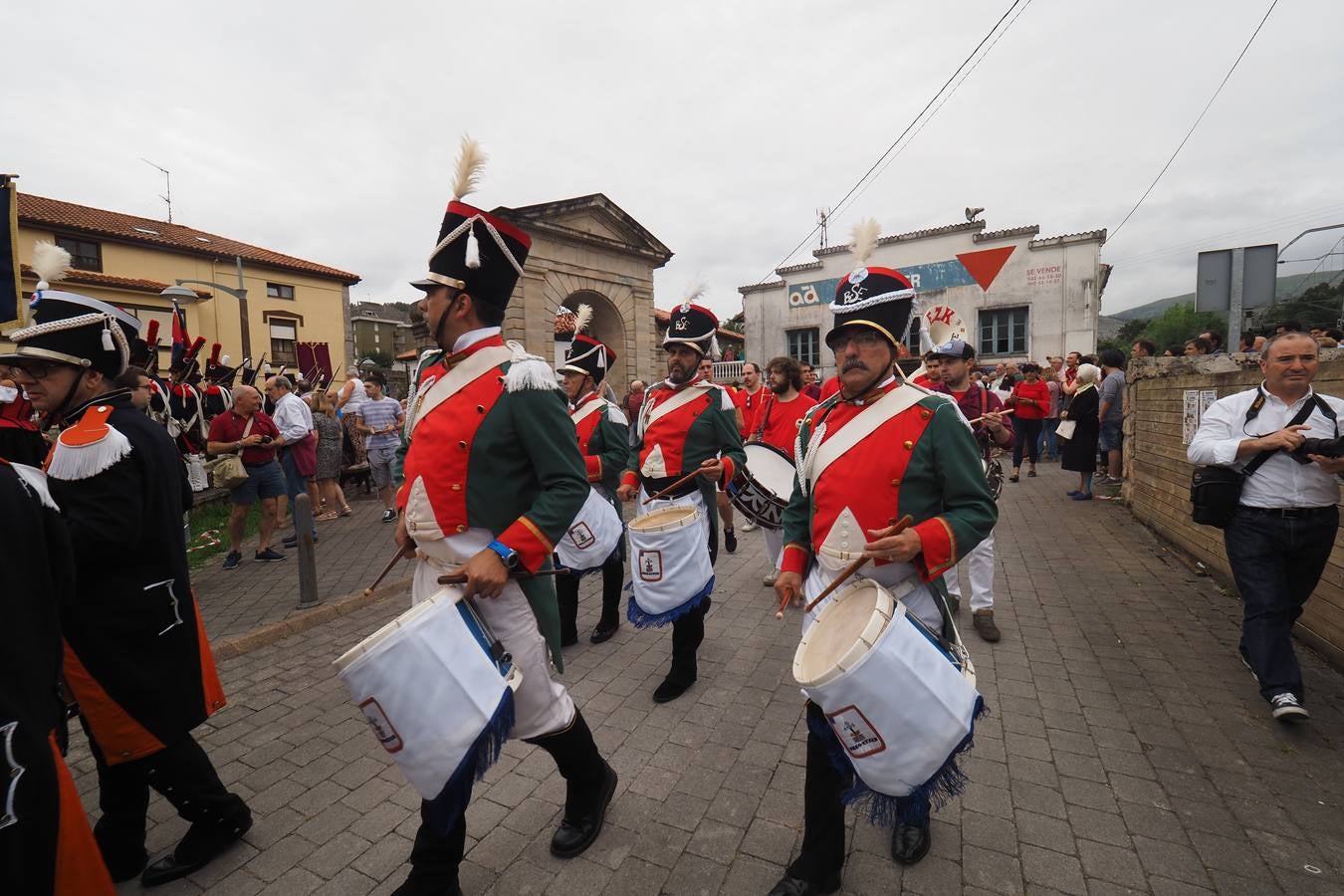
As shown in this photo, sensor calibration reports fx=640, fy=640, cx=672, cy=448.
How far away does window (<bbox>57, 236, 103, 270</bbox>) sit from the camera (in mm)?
24516

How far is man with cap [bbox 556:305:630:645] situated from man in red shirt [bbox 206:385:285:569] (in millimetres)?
4155

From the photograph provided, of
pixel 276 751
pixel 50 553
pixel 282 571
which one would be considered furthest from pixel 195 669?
pixel 282 571

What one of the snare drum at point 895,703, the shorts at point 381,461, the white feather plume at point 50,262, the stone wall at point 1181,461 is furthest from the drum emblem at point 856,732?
the shorts at point 381,461

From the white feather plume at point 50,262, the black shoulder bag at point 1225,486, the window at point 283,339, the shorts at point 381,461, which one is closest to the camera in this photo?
the white feather plume at point 50,262

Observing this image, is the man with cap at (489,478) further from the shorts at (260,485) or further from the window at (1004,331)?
the window at (1004,331)

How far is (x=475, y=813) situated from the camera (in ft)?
9.23

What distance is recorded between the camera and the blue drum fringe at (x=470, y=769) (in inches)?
Result: 77.1

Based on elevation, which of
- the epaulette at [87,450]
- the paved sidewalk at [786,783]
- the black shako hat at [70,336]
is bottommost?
the paved sidewalk at [786,783]

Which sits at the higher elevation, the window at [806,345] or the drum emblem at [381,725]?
the window at [806,345]

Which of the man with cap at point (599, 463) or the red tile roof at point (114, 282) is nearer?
→ the man with cap at point (599, 463)

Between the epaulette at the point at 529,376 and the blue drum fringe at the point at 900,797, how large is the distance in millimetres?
1531

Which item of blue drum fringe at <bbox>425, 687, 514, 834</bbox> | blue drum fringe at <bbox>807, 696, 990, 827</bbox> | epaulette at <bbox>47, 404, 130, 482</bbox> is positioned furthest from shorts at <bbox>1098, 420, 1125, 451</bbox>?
epaulette at <bbox>47, 404, 130, 482</bbox>

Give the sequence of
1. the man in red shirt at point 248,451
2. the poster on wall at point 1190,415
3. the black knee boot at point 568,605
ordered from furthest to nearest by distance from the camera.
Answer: the man in red shirt at point 248,451, the poster on wall at point 1190,415, the black knee boot at point 568,605

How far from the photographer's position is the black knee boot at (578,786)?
2498 mm
